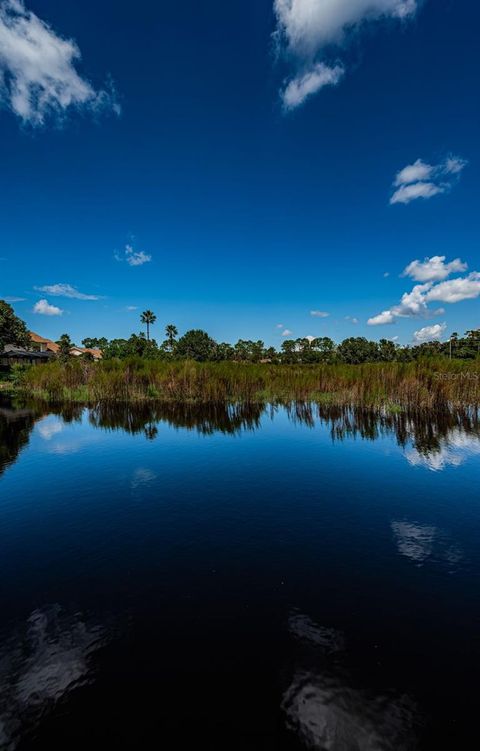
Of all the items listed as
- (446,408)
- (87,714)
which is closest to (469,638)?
(87,714)

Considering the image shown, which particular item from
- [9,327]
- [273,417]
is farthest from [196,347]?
Result: [273,417]

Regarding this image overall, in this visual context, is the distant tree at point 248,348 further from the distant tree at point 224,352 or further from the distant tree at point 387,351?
the distant tree at point 387,351

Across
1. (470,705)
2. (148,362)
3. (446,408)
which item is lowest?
(470,705)

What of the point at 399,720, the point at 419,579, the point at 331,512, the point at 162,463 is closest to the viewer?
the point at 399,720

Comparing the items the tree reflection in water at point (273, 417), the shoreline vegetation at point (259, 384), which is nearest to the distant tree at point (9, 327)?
the shoreline vegetation at point (259, 384)

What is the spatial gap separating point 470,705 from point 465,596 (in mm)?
1780

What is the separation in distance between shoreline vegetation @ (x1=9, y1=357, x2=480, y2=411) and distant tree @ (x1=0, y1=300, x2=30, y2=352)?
15862 mm

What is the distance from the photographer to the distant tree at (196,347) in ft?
304

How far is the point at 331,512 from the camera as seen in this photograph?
7.62 metres

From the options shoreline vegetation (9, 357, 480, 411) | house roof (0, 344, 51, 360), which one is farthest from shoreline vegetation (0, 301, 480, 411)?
house roof (0, 344, 51, 360)

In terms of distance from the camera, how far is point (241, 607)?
478cm

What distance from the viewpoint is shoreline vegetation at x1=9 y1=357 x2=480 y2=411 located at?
65.2ft

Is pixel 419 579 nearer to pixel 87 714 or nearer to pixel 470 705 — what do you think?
pixel 470 705

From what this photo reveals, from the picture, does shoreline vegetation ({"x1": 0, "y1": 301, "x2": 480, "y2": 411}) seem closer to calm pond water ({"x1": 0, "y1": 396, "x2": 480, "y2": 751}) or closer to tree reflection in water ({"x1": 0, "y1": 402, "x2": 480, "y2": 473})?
tree reflection in water ({"x1": 0, "y1": 402, "x2": 480, "y2": 473})
